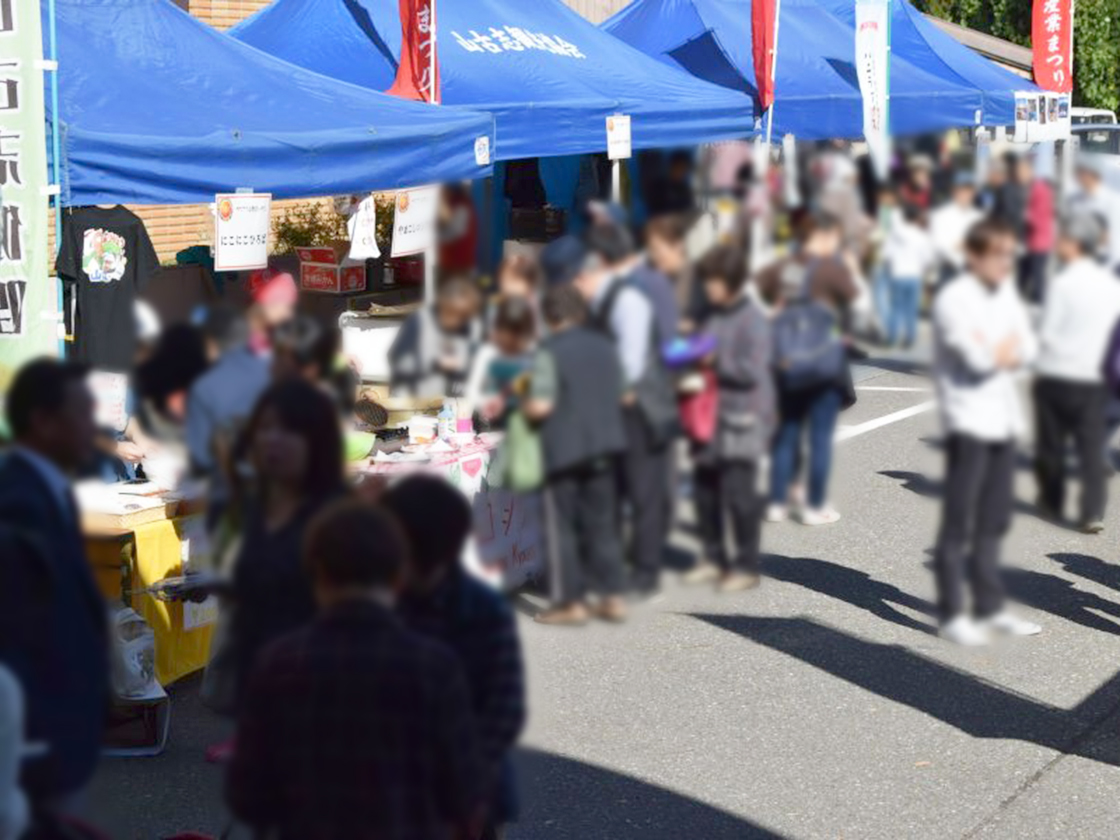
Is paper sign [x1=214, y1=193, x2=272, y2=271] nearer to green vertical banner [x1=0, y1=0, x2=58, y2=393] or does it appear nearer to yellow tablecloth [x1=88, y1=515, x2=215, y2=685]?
green vertical banner [x1=0, y1=0, x2=58, y2=393]

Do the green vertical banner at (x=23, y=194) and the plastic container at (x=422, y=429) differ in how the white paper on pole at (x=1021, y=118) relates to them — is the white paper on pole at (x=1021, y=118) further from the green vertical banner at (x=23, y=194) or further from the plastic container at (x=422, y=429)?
the green vertical banner at (x=23, y=194)

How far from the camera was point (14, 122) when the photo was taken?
21.0ft

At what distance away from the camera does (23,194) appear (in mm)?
6422

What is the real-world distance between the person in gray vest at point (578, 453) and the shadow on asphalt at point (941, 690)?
11.5 meters

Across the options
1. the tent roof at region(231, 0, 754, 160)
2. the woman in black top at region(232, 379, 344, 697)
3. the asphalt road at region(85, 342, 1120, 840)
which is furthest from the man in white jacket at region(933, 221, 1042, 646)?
the tent roof at region(231, 0, 754, 160)

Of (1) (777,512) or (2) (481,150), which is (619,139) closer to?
(1) (777,512)

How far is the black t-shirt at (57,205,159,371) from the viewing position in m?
7.89

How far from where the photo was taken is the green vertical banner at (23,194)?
6.39 metres

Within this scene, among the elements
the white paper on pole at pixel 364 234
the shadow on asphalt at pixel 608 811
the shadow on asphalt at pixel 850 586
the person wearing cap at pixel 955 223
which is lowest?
the shadow on asphalt at pixel 608 811

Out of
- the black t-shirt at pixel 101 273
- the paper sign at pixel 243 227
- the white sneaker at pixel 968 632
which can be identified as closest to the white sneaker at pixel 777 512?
the white sneaker at pixel 968 632

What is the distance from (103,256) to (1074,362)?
235 inches

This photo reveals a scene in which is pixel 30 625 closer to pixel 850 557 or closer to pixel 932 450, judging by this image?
pixel 932 450

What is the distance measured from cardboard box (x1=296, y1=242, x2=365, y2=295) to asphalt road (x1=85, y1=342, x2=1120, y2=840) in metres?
3.42

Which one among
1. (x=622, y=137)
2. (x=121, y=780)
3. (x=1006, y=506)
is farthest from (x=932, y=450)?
(x=121, y=780)
